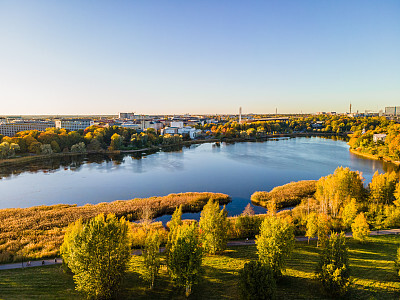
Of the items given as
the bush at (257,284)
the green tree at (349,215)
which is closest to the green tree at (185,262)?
the bush at (257,284)

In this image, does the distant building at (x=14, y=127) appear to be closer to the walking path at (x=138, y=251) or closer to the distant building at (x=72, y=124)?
the distant building at (x=72, y=124)

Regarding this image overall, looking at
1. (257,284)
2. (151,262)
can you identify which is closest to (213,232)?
(151,262)

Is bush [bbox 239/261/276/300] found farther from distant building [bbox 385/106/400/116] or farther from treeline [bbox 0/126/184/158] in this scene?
distant building [bbox 385/106/400/116]

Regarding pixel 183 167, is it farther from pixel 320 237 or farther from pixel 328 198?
pixel 320 237

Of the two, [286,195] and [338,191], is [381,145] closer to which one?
[286,195]

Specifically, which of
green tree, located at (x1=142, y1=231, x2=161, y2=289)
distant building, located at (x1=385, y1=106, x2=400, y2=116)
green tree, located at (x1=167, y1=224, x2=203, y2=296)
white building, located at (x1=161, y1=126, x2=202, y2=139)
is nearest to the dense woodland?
white building, located at (x1=161, y1=126, x2=202, y2=139)

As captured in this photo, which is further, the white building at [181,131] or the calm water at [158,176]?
the white building at [181,131]

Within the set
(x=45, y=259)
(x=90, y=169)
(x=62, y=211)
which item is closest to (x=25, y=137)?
(x=90, y=169)
